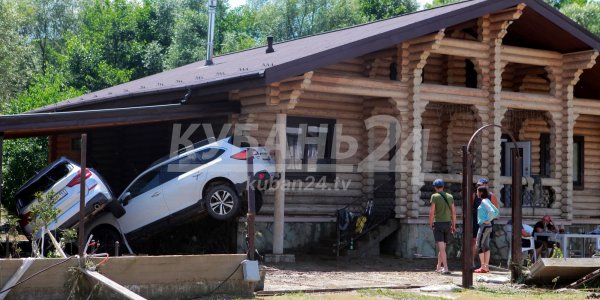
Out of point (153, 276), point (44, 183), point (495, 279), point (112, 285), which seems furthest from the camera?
point (44, 183)

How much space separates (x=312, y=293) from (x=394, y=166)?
8.20m

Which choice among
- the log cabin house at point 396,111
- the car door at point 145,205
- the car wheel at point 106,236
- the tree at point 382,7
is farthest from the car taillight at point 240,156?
the tree at point 382,7

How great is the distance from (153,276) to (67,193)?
5.31 metres

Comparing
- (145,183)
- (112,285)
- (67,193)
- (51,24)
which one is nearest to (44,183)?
(67,193)

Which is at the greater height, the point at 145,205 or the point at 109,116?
the point at 109,116

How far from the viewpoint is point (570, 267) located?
14.5 m

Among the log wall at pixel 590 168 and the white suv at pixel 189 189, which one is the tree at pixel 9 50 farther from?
the log wall at pixel 590 168

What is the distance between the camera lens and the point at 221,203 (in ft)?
56.5

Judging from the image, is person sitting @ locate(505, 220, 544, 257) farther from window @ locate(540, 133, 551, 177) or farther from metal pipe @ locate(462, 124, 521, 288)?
window @ locate(540, 133, 551, 177)

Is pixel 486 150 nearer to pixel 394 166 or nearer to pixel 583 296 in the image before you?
pixel 394 166

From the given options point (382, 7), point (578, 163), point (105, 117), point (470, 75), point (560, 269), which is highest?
point (382, 7)

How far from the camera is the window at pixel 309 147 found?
2100 centimetres

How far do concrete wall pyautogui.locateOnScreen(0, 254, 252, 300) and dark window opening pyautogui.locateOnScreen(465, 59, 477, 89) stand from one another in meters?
12.1

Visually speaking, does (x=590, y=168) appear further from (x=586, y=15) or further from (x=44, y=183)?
(x=586, y=15)
